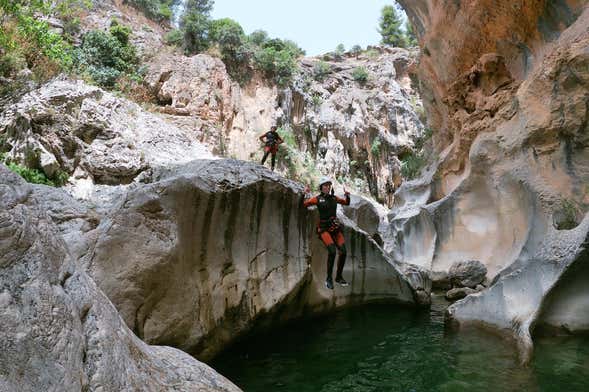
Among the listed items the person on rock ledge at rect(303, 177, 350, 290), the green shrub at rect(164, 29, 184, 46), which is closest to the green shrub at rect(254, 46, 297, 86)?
the green shrub at rect(164, 29, 184, 46)

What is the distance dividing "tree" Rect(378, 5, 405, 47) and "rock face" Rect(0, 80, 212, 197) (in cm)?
3289

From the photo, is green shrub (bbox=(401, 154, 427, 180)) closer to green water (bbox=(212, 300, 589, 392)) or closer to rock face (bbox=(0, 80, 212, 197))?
rock face (bbox=(0, 80, 212, 197))

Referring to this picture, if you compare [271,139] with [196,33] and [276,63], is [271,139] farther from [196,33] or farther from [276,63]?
[276,63]

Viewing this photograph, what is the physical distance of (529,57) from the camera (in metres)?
13.0

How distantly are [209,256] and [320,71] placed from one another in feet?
99.4

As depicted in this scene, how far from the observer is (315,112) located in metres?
32.2

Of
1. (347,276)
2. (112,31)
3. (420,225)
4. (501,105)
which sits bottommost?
(347,276)

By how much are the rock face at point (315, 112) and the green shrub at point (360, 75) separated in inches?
11.6

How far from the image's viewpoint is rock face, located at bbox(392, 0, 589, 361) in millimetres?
7973

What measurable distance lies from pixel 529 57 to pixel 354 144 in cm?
2014

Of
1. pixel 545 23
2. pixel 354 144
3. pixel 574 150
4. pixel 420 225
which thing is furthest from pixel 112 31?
pixel 574 150

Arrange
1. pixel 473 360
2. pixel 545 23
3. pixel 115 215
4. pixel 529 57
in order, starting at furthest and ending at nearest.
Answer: pixel 529 57 < pixel 545 23 < pixel 473 360 < pixel 115 215

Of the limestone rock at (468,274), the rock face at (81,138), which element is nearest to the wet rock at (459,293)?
the limestone rock at (468,274)

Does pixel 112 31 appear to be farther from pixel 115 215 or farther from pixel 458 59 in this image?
pixel 115 215
